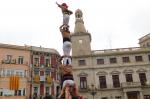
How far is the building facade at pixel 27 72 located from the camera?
118 ft

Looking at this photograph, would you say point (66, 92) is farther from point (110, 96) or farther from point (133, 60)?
point (133, 60)

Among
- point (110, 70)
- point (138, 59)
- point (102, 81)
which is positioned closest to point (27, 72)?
point (102, 81)

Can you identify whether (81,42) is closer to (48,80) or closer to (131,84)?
(48,80)

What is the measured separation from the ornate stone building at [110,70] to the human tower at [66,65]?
22.9m

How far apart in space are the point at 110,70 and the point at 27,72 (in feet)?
49.8

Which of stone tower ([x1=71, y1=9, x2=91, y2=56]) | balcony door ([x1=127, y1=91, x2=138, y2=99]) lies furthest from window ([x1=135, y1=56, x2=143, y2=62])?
stone tower ([x1=71, y1=9, x2=91, y2=56])

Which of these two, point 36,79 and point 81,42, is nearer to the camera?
point 36,79

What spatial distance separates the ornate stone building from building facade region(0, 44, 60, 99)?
4.68m

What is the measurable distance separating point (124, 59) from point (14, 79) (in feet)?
66.5

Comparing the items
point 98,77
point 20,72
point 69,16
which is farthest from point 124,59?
point 69,16

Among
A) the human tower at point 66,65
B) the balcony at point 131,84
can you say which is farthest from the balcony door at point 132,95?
the human tower at point 66,65

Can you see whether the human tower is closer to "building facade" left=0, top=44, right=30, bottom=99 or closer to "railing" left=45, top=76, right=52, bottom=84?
"building facade" left=0, top=44, right=30, bottom=99

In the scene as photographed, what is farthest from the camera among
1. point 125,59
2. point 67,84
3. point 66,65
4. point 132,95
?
point 125,59

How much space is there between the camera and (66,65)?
17141 millimetres
